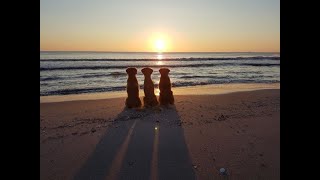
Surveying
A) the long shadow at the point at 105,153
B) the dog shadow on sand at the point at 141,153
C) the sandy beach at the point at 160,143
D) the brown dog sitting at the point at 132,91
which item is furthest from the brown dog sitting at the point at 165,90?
the long shadow at the point at 105,153

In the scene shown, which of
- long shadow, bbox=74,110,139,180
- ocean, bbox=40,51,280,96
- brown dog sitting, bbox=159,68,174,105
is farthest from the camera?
ocean, bbox=40,51,280,96

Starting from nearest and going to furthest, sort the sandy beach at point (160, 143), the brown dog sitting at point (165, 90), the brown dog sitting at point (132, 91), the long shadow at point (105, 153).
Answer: the long shadow at point (105, 153) → the sandy beach at point (160, 143) → the brown dog sitting at point (132, 91) → the brown dog sitting at point (165, 90)

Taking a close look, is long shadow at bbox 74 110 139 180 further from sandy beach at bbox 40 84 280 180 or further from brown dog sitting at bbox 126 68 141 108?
brown dog sitting at bbox 126 68 141 108

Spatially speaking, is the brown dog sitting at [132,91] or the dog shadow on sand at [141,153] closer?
the dog shadow on sand at [141,153]

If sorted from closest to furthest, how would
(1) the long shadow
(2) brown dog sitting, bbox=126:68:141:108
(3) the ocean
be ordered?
1. (1) the long shadow
2. (2) brown dog sitting, bbox=126:68:141:108
3. (3) the ocean

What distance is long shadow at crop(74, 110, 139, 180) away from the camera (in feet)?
13.4

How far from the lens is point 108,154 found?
4.86 m

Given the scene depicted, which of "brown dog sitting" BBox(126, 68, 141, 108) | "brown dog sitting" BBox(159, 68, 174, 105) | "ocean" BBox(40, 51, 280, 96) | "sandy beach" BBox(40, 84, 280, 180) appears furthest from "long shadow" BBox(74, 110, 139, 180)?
"ocean" BBox(40, 51, 280, 96)

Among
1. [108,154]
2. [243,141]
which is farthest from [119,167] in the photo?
[243,141]

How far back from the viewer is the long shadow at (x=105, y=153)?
13.4ft

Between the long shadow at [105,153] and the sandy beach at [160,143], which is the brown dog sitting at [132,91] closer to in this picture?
the sandy beach at [160,143]
